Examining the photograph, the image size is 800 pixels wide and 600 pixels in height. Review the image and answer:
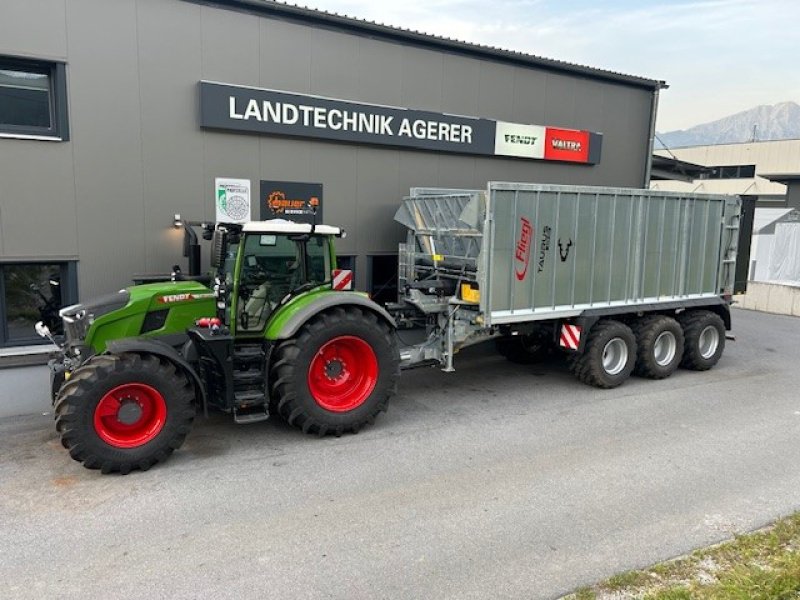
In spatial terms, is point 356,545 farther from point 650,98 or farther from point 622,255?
point 650,98

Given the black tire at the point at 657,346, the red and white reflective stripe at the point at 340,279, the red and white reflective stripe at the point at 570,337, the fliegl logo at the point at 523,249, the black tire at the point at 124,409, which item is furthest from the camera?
the black tire at the point at 657,346

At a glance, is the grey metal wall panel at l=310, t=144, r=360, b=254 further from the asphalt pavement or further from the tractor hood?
the tractor hood

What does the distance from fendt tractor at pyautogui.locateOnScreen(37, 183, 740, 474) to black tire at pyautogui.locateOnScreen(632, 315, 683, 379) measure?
0.02m

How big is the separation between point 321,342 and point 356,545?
2340 mm

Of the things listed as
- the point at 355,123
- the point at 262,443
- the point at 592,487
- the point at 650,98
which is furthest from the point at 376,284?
the point at 650,98

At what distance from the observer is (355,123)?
30.2 feet

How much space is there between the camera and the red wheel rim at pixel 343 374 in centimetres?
632

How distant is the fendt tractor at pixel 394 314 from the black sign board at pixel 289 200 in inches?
55.4

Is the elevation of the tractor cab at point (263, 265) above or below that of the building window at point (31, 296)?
above

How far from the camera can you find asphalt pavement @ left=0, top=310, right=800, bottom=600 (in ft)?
12.6

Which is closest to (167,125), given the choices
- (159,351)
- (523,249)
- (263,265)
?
(263,265)

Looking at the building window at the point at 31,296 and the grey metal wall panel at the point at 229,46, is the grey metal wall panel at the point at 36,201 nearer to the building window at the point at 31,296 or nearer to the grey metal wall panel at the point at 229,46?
the building window at the point at 31,296

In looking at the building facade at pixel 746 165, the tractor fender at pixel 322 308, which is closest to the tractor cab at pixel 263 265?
the tractor fender at pixel 322 308

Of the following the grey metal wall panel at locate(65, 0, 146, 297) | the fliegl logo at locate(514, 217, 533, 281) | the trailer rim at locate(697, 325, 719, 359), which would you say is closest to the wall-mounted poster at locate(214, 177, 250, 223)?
the grey metal wall panel at locate(65, 0, 146, 297)
